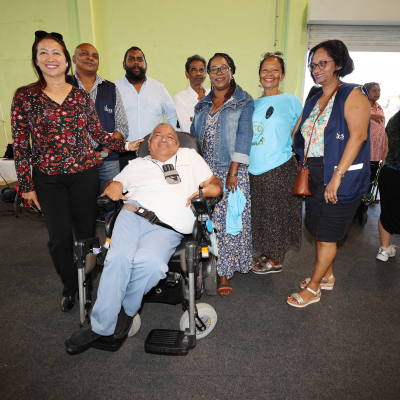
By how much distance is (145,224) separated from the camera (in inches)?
73.5

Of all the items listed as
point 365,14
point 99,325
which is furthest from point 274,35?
point 99,325

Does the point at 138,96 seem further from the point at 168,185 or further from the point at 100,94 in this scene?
the point at 168,185

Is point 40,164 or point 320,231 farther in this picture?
point 320,231

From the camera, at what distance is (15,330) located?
191cm

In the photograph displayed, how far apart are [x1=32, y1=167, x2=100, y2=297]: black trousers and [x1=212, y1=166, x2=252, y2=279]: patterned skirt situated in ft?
3.01

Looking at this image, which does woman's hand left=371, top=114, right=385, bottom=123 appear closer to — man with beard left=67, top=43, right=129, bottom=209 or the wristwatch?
man with beard left=67, top=43, right=129, bottom=209

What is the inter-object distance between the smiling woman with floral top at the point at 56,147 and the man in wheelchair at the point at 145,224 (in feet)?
0.73

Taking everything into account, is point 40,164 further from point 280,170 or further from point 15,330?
point 280,170

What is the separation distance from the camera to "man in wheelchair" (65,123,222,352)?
59.6 inches

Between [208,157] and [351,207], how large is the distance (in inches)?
41.7

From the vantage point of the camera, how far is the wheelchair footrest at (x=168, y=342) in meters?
1.51

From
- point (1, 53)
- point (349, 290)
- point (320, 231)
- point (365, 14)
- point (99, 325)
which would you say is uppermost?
point (365, 14)

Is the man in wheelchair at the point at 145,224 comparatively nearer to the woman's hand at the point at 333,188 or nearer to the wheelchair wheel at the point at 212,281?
the wheelchair wheel at the point at 212,281

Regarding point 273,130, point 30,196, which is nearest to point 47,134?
point 30,196
